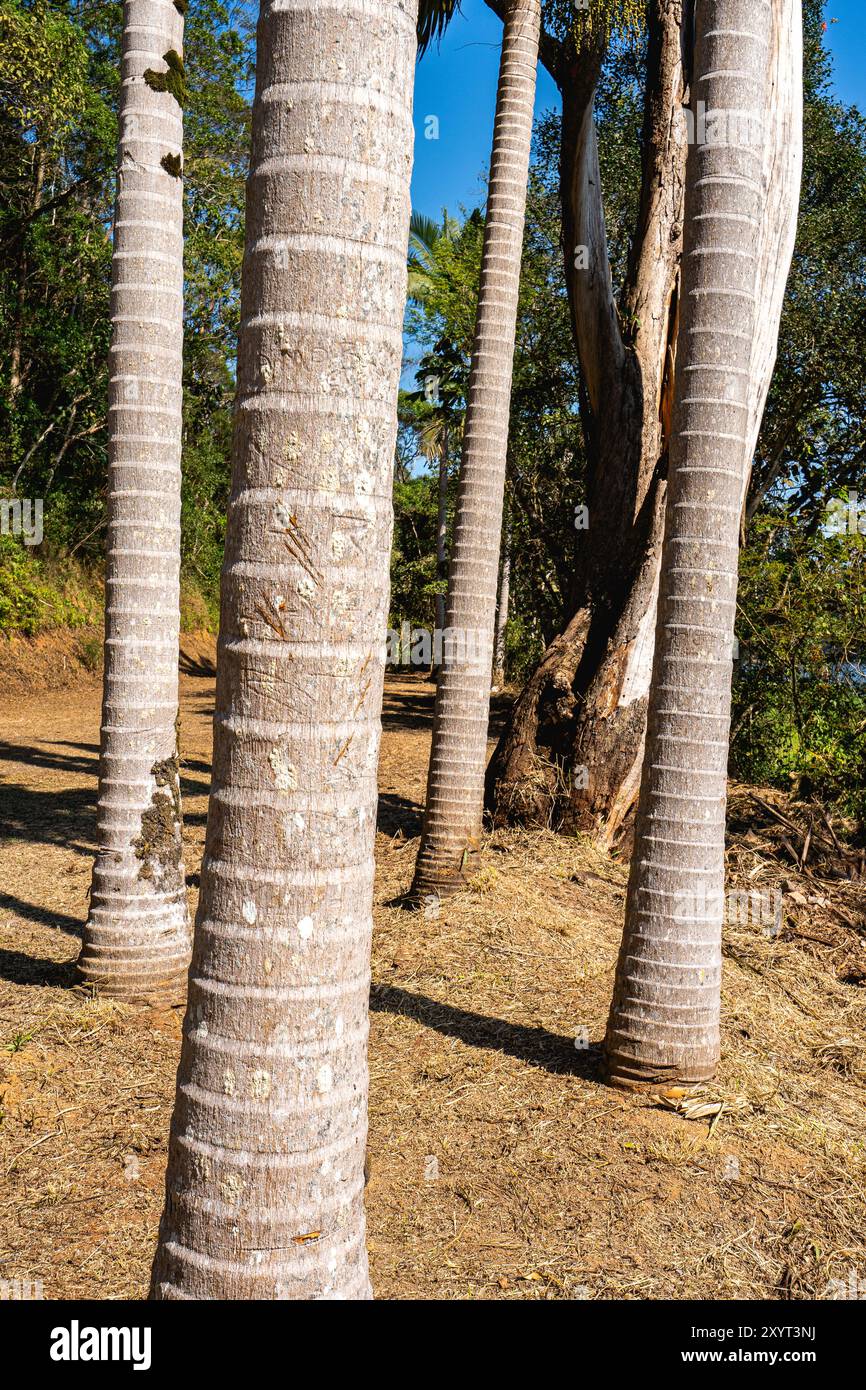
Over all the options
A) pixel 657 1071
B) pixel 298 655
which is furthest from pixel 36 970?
pixel 298 655

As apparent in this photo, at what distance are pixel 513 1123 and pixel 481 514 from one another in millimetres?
3850

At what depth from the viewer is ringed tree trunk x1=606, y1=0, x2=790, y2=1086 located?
14.0ft

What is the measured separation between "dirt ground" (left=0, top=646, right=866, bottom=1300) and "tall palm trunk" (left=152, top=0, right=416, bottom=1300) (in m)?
1.33

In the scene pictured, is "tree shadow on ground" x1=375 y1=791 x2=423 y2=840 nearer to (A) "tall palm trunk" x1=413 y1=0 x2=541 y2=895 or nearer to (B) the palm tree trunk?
(A) "tall palm trunk" x1=413 y1=0 x2=541 y2=895

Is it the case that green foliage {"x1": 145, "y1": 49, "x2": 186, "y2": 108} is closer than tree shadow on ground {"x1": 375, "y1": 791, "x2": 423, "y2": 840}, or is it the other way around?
green foliage {"x1": 145, "y1": 49, "x2": 186, "y2": 108}

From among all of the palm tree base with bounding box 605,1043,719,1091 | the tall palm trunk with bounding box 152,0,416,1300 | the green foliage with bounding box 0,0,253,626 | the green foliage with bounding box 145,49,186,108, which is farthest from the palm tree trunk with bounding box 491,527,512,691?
the tall palm trunk with bounding box 152,0,416,1300

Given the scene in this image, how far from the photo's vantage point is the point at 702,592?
14.0ft

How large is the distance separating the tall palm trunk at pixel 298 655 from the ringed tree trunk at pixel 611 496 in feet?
20.9

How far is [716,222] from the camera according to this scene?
14.1 ft

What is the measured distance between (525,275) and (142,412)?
12.0 meters

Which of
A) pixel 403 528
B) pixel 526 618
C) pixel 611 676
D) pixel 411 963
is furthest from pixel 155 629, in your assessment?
pixel 403 528

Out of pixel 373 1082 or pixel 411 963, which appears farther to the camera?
pixel 411 963

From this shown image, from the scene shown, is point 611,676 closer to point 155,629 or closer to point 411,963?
point 411,963

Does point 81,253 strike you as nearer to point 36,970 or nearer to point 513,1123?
point 36,970
